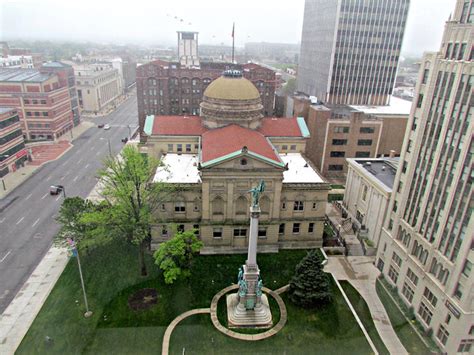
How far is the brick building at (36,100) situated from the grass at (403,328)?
96403 millimetres

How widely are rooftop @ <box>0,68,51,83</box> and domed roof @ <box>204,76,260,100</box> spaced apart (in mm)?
60480

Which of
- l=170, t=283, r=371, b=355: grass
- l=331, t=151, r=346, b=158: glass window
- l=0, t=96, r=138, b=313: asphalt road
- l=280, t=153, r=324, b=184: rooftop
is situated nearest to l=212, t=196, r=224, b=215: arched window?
l=280, t=153, r=324, b=184: rooftop

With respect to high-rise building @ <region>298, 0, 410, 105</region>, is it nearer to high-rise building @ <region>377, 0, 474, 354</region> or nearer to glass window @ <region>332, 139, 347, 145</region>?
glass window @ <region>332, 139, 347, 145</region>

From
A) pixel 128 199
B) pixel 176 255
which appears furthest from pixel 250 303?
pixel 128 199

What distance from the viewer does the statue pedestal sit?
3850 centimetres

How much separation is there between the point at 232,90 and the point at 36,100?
65.3 m

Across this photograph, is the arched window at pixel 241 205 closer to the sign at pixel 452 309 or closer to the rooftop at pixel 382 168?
the rooftop at pixel 382 168

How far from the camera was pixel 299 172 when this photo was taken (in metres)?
55.5

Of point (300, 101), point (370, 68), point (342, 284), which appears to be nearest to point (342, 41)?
point (370, 68)

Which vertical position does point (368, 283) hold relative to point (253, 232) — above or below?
below

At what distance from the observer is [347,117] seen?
7906 centimetres

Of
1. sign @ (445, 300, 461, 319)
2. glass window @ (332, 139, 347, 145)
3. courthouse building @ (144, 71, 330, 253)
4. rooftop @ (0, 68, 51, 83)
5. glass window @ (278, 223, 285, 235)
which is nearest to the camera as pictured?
sign @ (445, 300, 461, 319)

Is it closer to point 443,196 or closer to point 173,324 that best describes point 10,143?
point 173,324

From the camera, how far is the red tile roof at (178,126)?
64.6 meters
